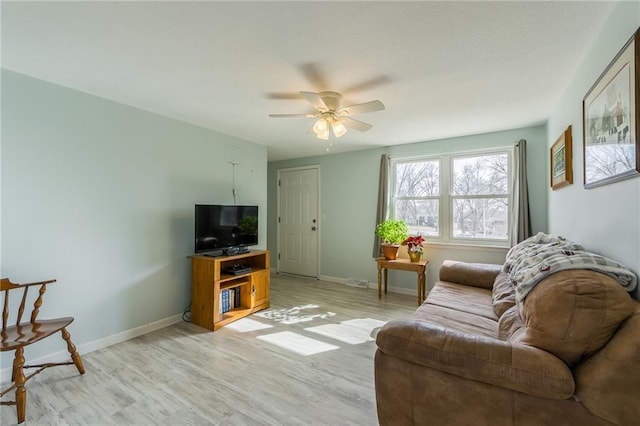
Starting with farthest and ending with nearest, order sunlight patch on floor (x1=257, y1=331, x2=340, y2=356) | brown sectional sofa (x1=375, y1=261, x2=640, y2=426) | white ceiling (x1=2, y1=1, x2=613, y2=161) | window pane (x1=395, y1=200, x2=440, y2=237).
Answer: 1. window pane (x1=395, y1=200, x2=440, y2=237)
2. sunlight patch on floor (x1=257, y1=331, x2=340, y2=356)
3. white ceiling (x1=2, y1=1, x2=613, y2=161)
4. brown sectional sofa (x1=375, y1=261, x2=640, y2=426)

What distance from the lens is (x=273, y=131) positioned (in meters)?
3.51

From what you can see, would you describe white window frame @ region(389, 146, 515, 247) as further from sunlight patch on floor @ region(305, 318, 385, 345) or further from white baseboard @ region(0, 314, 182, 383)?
white baseboard @ region(0, 314, 182, 383)

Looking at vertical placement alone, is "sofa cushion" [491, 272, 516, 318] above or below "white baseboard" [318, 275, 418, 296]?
above

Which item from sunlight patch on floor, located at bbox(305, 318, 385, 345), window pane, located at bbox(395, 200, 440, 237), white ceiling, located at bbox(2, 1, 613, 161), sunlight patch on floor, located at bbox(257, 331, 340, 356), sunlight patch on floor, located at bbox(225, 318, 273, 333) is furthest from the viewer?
window pane, located at bbox(395, 200, 440, 237)

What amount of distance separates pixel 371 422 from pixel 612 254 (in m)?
1.57

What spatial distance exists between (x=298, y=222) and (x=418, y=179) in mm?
2301

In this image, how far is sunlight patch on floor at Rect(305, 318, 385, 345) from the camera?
264cm

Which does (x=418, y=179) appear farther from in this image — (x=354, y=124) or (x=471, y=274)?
(x=354, y=124)

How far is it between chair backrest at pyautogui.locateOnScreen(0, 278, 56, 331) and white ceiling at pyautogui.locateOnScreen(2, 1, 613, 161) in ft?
5.05

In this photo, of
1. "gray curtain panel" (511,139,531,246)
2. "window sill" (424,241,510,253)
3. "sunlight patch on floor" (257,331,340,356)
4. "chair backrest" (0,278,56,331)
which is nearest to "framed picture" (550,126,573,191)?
"gray curtain panel" (511,139,531,246)

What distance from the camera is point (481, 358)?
3.80ft

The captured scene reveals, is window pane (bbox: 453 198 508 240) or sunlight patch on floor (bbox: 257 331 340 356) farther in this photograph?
window pane (bbox: 453 198 508 240)

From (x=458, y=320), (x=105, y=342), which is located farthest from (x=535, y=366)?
(x=105, y=342)

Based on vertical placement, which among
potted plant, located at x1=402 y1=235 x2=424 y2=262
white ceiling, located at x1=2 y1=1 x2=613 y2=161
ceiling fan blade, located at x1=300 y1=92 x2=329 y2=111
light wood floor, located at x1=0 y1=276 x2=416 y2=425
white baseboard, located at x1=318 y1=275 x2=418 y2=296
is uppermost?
white ceiling, located at x1=2 y1=1 x2=613 y2=161
